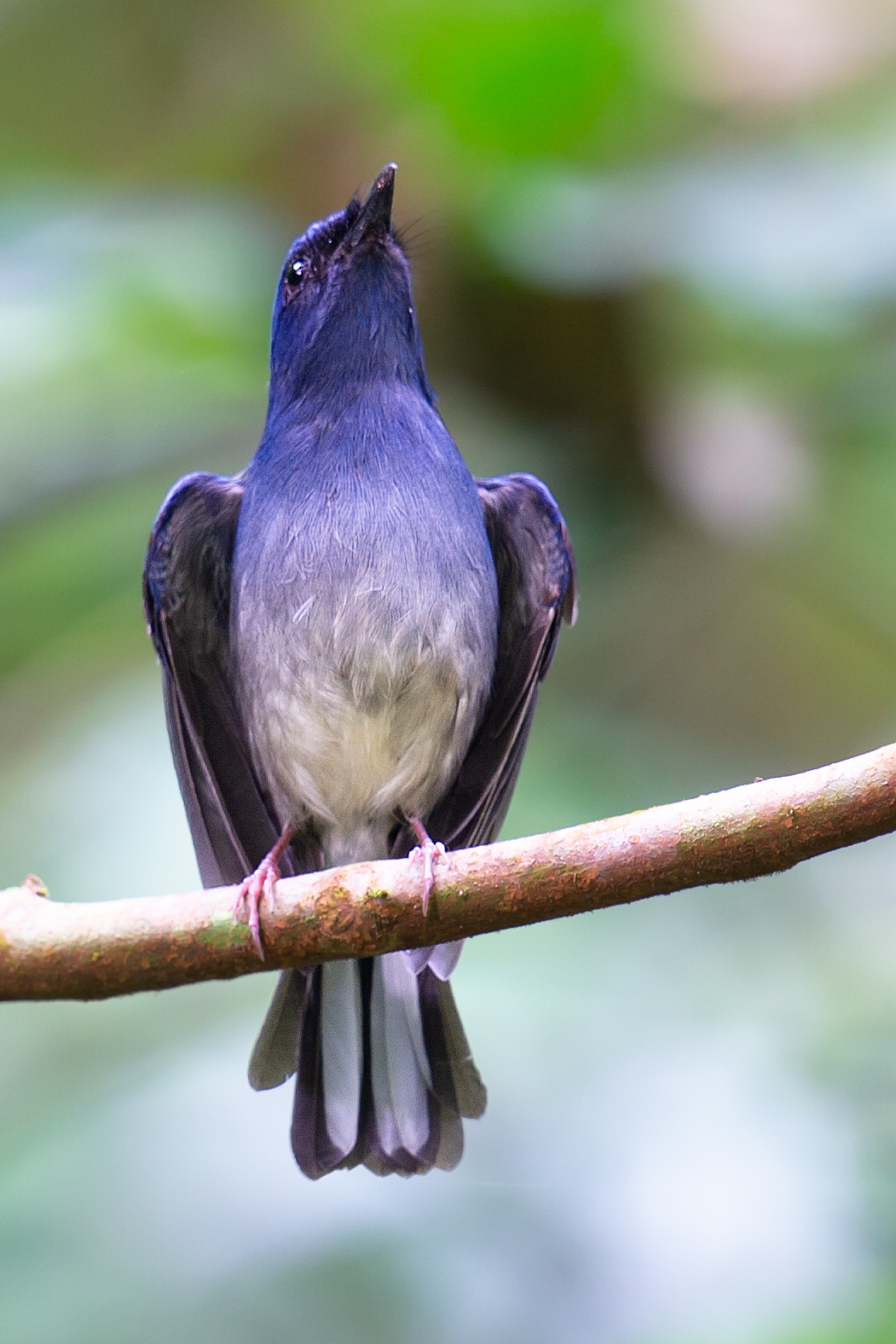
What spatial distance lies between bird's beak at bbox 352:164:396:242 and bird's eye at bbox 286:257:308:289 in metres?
0.19

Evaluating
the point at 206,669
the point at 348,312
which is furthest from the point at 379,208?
the point at 206,669

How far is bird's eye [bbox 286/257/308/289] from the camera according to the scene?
464 centimetres

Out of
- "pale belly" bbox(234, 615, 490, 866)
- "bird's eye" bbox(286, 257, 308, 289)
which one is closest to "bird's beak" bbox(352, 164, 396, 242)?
"bird's eye" bbox(286, 257, 308, 289)

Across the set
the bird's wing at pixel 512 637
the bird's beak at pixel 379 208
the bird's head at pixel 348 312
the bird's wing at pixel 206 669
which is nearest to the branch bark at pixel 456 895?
the bird's wing at pixel 206 669

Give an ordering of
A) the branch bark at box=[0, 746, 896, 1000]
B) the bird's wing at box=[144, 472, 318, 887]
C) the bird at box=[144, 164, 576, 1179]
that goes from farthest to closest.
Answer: the bird's wing at box=[144, 472, 318, 887]
the bird at box=[144, 164, 576, 1179]
the branch bark at box=[0, 746, 896, 1000]

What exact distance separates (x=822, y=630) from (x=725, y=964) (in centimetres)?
267

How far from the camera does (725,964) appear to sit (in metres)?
5.05

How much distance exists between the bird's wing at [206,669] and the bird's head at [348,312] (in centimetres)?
41

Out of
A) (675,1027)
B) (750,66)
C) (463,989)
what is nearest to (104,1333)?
(463,989)

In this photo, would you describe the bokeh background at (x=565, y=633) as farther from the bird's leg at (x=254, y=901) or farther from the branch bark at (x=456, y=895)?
the bird's leg at (x=254, y=901)

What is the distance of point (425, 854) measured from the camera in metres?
3.22

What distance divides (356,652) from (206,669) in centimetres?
66

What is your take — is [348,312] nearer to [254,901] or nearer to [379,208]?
[379,208]

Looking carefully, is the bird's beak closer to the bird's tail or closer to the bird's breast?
the bird's breast
